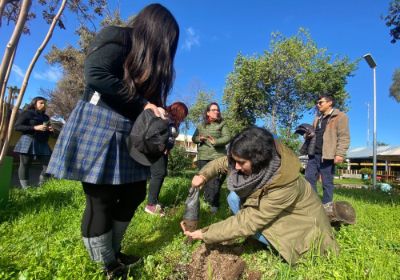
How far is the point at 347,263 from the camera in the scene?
92.0 inches

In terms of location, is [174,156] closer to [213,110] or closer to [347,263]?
[213,110]

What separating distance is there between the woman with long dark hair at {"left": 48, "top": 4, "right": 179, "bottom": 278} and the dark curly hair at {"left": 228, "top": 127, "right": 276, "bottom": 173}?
2.40 feet

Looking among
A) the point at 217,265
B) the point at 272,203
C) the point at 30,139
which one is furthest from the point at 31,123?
the point at 272,203

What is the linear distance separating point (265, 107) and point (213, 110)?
15.1 metres

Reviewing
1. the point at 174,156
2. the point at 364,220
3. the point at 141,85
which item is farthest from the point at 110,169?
the point at 174,156

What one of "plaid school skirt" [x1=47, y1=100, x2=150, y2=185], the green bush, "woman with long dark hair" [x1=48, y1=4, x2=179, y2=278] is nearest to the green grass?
"woman with long dark hair" [x1=48, y1=4, x2=179, y2=278]

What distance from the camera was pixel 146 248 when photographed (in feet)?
9.33

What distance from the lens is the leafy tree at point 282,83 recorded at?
60.3ft

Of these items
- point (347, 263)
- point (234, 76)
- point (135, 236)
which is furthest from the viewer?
point (234, 76)

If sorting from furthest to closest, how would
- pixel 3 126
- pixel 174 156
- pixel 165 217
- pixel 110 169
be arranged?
pixel 174 156 < pixel 165 217 < pixel 110 169 < pixel 3 126

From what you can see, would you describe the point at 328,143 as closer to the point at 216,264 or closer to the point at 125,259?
the point at 216,264

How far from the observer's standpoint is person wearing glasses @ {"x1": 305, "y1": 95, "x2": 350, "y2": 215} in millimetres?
4676

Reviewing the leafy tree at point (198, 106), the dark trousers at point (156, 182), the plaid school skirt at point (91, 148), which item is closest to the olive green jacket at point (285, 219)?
the plaid school skirt at point (91, 148)

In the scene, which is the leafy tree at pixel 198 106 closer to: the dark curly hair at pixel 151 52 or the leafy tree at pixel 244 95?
the leafy tree at pixel 244 95
